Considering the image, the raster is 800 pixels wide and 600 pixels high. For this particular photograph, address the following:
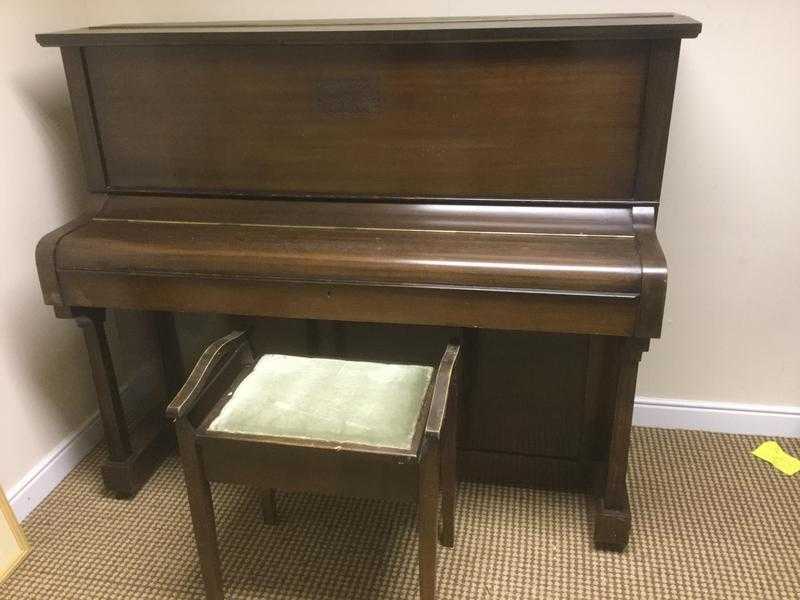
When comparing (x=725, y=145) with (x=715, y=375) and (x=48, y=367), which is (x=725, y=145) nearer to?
(x=715, y=375)

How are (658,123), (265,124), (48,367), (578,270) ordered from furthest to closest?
(48,367)
(265,124)
(658,123)
(578,270)

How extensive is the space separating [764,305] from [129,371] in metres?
1.83

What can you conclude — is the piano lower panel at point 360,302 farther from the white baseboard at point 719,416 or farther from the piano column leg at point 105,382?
the white baseboard at point 719,416

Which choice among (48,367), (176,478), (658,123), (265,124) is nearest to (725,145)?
(658,123)

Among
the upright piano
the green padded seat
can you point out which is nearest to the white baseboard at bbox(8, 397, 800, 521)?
the upright piano

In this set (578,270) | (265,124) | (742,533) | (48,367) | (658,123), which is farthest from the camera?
(48,367)

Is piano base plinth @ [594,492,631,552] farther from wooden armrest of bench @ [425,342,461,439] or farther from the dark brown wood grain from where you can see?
the dark brown wood grain

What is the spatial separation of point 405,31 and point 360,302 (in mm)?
534

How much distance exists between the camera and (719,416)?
76.5 inches

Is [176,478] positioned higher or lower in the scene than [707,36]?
Answer: lower

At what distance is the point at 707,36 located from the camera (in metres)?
1.56

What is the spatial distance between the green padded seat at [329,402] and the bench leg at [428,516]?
0.05m

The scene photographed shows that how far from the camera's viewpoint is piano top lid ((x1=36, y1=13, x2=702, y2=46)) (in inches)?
49.1

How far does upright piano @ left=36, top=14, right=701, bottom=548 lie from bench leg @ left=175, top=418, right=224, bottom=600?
0.31 m
